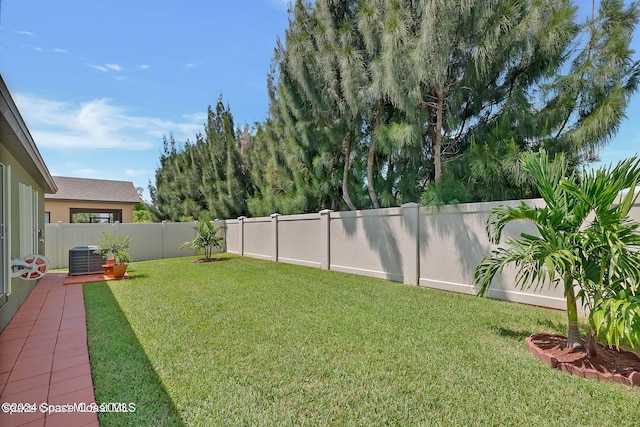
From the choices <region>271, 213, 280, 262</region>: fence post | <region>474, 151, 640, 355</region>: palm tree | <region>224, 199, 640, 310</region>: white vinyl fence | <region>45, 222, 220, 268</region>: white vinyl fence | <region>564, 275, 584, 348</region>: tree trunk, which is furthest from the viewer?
<region>271, 213, 280, 262</region>: fence post

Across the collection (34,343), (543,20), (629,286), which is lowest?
(34,343)

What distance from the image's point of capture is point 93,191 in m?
21.2

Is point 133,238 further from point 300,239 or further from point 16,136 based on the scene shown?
point 16,136

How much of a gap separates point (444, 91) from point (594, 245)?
5.03 metres

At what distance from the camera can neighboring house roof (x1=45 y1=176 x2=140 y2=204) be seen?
19.6m

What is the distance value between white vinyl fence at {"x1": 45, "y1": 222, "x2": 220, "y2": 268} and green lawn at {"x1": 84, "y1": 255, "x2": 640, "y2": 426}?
8359mm

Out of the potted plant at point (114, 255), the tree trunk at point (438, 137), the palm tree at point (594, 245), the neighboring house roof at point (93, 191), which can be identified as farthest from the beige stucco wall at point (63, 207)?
the palm tree at point (594, 245)

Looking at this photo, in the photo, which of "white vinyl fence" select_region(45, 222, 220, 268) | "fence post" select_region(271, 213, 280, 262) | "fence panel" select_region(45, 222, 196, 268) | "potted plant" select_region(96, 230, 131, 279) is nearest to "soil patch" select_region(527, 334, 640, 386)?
"fence post" select_region(271, 213, 280, 262)

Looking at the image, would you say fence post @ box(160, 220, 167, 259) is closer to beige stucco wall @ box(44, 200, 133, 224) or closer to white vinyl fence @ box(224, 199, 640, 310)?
white vinyl fence @ box(224, 199, 640, 310)

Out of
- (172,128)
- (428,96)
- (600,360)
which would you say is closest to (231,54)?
(428,96)

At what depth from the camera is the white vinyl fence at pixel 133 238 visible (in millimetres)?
12227

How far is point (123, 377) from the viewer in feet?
10.2

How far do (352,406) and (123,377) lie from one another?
232 centimetres

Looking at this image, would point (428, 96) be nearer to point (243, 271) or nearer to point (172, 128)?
point (243, 271)
